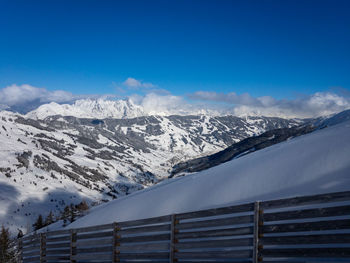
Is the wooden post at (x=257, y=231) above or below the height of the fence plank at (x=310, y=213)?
below

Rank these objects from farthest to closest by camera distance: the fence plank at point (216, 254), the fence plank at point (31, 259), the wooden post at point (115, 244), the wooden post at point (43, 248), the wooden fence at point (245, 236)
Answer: the fence plank at point (31, 259) < the wooden post at point (43, 248) < the wooden post at point (115, 244) < the fence plank at point (216, 254) < the wooden fence at point (245, 236)

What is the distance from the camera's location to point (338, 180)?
7.66 m

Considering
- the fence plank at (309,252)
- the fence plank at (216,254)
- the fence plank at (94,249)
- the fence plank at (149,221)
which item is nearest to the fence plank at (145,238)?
the fence plank at (149,221)

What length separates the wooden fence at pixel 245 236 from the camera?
515 centimetres

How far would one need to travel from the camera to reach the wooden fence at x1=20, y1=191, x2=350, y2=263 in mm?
5152

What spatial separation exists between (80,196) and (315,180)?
163513 millimetres

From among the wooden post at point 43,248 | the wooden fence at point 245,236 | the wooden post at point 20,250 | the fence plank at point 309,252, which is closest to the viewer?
the fence plank at point 309,252

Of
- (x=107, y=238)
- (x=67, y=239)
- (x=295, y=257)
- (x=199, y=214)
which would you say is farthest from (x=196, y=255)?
(x=67, y=239)

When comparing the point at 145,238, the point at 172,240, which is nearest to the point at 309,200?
the point at 172,240

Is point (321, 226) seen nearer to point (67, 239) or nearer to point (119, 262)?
point (119, 262)

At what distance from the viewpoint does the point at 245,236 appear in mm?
6352

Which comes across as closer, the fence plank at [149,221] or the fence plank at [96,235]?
the fence plank at [149,221]

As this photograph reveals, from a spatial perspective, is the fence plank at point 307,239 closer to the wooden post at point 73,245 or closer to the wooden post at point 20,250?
the wooden post at point 73,245

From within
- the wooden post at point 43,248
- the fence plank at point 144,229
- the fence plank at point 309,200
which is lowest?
the wooden post at point 43,248
